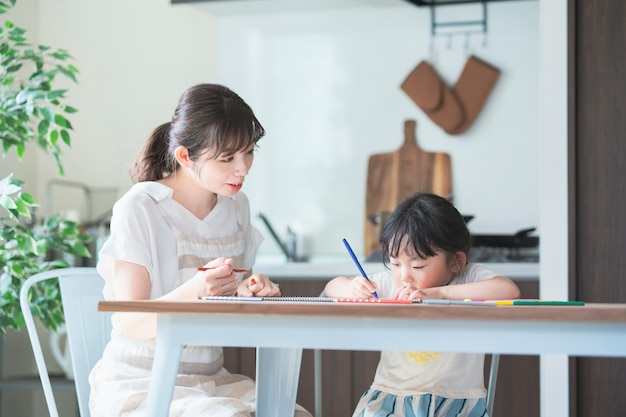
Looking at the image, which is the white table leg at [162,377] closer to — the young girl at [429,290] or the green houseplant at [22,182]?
the young girl at [429,290]

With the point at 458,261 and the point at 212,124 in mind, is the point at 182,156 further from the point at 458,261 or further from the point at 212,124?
the point at 458,261

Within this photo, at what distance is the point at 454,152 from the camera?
4.15 meters

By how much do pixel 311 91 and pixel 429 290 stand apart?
2641mm

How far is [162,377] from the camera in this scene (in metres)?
1.41

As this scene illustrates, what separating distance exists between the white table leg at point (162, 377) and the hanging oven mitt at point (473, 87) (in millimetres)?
2866

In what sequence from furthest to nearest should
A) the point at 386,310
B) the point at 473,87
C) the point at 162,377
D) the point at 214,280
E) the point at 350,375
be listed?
the point at 473,87 → the point at 350,375 → the point at 214,280 → the point at 162,377 → the point at 386,310

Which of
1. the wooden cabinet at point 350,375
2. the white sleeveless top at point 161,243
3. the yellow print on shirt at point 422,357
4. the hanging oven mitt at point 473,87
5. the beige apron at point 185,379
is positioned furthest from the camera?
the hanging oven mitt at point 473,87

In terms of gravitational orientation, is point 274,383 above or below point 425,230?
below

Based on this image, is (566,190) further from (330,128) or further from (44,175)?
(44,175)

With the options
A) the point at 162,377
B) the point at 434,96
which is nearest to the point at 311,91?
the point at 434,96

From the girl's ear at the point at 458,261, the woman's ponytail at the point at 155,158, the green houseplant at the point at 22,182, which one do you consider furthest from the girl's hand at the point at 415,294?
the green houseplant at the point at 22,182

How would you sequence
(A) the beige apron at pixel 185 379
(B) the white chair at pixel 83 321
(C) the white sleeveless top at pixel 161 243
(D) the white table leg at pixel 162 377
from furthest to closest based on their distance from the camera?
(B) the white chair at pixel 83 321 < (C) the white sleeveless top at pixel 161 243 < (A) the beige apron at pixel 185 379 < (D) the white table leg at pixel 162 377

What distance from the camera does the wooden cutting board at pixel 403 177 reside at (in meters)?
4.13

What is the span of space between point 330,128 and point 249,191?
0.48 metres
